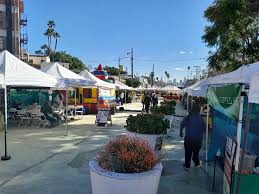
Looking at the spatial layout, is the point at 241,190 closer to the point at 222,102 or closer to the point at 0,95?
the point at 222,102

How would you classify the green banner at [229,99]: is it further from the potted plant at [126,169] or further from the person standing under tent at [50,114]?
the person standing under tent at [50,114]

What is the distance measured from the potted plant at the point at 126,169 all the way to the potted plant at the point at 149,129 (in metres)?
3.06

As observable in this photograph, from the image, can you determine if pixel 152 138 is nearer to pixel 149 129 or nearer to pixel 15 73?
pixel 149 129

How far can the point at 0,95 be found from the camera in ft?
57.0

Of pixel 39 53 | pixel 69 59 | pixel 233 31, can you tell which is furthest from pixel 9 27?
pixel 233 31

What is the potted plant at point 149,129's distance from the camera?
7.82 meters

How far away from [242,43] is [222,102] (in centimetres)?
705

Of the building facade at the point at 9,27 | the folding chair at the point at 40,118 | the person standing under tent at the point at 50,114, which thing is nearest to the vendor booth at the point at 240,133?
the person standing under tent at the point at 50,114

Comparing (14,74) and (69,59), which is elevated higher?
(69,59)

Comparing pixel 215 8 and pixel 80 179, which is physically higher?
pixel 215 8

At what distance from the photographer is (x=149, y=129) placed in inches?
311

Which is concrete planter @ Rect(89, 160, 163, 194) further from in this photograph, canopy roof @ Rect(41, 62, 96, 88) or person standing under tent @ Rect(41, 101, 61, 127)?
person standing under tent @ Rect(41, 101, 61, 127)

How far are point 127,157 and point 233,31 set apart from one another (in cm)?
867

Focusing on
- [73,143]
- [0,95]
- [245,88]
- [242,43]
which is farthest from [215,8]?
→ [0,95]
